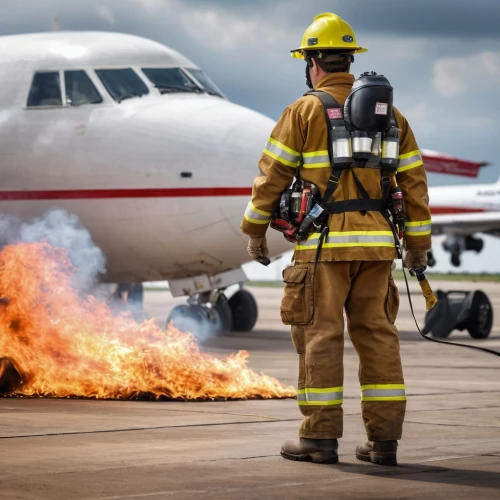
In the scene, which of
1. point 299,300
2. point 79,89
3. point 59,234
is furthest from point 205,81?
point 299,300

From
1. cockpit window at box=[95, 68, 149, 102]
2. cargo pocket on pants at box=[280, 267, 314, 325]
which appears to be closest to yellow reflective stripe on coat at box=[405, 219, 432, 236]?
cargo pocket on pants at box=[280, 267, 314, 325]

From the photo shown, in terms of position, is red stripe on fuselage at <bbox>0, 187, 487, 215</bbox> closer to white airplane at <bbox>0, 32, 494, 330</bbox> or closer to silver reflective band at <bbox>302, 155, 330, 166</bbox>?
white airplane at <bbox>0, 32, 494, 330</bbox>

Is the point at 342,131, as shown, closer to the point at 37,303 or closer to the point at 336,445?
the point at 336,445

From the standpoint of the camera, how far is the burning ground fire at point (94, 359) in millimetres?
10211

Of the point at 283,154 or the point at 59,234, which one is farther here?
the point at 59,234

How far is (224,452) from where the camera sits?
714 cm

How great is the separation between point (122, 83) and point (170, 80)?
0.63m

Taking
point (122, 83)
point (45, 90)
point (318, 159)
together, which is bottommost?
point (318, 159)

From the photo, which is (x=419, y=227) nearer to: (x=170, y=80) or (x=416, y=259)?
(x=416, y=259)

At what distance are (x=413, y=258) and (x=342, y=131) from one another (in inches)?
35.8

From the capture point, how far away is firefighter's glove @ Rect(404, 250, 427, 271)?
7.44 meters

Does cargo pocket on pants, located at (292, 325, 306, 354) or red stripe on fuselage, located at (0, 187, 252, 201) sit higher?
red stripe on fuselage, located at (0, 187, 252, 201)

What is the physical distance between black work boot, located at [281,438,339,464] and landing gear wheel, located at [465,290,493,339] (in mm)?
12573

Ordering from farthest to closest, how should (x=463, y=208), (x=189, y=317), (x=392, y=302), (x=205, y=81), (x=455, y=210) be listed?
(x=455, y=210) < (x=463, y=208) < (x=189, y=317) < (x=205, y=81) < (x=392, y=302)
